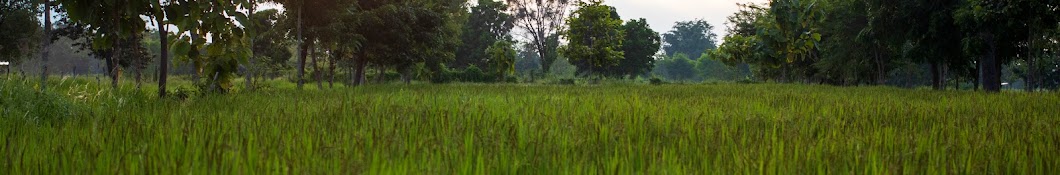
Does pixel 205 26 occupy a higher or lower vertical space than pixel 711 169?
higher

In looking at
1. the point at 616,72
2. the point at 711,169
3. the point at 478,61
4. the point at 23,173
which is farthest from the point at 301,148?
the point at 616,72

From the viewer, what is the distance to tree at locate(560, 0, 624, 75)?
101 ft

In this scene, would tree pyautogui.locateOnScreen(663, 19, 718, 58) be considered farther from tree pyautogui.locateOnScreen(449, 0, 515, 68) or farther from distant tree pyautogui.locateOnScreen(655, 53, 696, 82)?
tree pyautogui.locateOnScreen(449, 0, 515, 68)

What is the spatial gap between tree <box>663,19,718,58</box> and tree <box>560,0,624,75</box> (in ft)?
383

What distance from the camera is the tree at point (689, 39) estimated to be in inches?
5792

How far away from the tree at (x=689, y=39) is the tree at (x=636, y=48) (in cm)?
7844

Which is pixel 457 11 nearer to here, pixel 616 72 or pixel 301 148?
pixel 616 72

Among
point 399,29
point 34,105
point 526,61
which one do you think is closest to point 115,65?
point 399,29

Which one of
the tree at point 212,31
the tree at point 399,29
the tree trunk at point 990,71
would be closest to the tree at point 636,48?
the tree at point 399,29

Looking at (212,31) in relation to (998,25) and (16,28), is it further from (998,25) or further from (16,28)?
(16,28)

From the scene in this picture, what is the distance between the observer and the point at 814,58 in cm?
4056

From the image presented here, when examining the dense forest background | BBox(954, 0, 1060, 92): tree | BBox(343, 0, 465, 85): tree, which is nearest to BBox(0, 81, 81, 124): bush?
the dense forest background

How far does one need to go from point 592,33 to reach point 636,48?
37.0 metres

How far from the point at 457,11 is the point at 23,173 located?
38269mm
